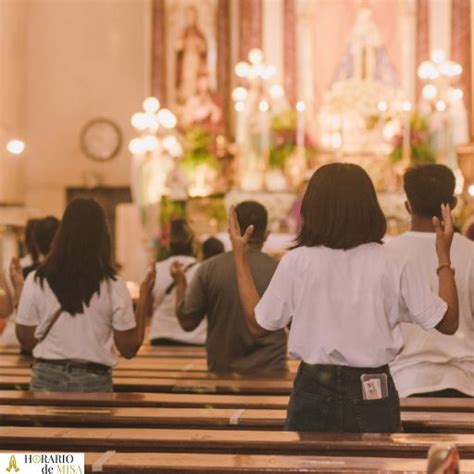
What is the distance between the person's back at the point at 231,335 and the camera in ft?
20.7

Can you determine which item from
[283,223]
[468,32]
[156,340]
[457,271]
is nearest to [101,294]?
[457,271]

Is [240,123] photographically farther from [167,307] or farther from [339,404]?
[339,404]

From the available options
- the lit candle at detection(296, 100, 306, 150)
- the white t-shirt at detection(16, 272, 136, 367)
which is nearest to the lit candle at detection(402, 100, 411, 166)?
the lit candle at detection(296, 100, 306, 150)

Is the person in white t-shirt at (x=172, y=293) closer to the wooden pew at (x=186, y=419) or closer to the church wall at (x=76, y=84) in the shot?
the wooden pew at (x=186, y=419)

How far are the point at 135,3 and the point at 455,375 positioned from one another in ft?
58.6

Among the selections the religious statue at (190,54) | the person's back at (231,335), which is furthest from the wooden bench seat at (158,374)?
the religious statue at (190,54)

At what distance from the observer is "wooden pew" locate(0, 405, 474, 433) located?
4441mm

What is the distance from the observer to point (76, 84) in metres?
22.1

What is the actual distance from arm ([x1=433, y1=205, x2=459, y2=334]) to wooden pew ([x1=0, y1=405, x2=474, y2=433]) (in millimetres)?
518

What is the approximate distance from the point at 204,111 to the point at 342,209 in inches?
625

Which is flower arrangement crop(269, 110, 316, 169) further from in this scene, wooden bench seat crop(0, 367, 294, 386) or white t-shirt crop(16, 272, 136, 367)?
white t-shirt crop(16, 272, 136, 367)

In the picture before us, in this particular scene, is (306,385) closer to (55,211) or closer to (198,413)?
(198,413)

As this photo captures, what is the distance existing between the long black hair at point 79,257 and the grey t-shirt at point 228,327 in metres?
1.01

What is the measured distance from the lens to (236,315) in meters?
6.32
